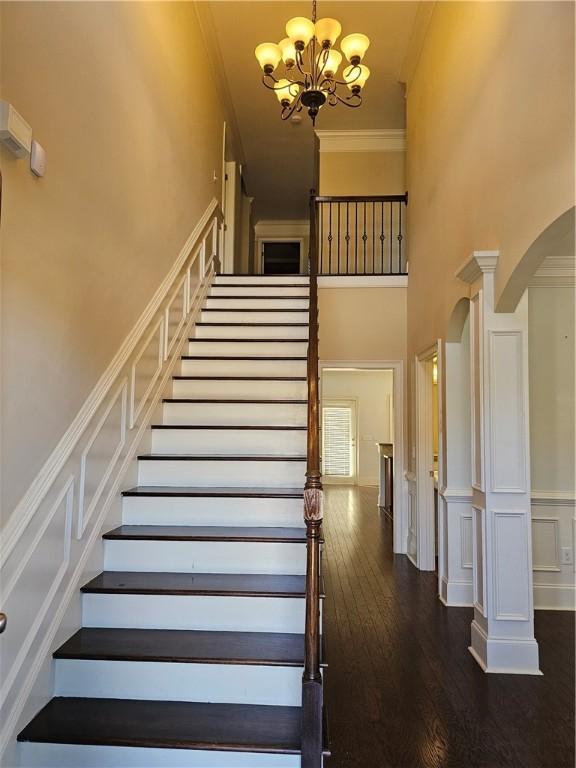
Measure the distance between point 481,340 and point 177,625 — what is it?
88.8 inches

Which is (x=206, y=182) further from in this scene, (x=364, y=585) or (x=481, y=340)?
(x=364, y=585)

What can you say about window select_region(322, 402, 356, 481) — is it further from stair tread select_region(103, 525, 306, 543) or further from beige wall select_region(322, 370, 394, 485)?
stair tread select_region(103, 525, 306, 543)

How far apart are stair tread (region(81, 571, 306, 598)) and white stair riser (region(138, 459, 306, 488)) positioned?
654 mm

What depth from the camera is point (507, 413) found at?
9.16 ft

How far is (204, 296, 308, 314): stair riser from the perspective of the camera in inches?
184

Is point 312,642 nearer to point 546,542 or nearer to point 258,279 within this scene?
point 546,542

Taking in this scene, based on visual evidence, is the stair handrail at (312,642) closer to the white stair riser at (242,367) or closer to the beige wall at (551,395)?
the white stair riser at (242,367)

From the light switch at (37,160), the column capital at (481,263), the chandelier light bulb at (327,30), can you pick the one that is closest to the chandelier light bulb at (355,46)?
the chandelier light bulb at (327,30)

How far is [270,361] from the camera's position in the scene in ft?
12.8

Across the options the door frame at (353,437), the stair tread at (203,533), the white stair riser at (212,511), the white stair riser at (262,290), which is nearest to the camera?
the stair tread at (203,533)

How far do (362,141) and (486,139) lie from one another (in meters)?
4.25

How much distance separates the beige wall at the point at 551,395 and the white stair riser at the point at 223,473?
211 centimetres

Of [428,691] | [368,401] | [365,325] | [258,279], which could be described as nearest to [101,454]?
[428,691]

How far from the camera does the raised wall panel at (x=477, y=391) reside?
2.86 meters
